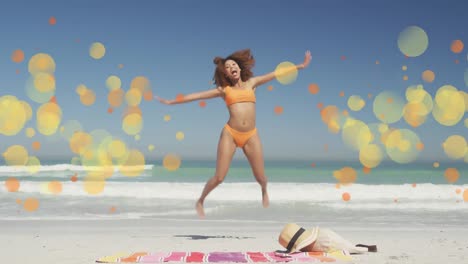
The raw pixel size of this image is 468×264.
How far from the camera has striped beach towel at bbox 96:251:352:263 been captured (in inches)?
236

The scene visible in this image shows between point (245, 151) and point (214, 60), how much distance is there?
46.8 inches

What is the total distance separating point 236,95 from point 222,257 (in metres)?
1.92

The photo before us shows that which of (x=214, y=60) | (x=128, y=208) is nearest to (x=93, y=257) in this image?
(x=214, y=60)

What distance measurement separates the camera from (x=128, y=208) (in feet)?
42.5

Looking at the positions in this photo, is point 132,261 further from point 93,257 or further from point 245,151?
point 245,151

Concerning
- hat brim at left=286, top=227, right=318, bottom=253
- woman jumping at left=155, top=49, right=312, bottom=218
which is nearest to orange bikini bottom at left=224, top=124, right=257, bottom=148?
woman jumping at left=155, top=49, right=312, bottom=218

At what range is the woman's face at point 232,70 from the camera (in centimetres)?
690

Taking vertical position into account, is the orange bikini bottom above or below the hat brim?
above

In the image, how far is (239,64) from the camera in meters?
7.00

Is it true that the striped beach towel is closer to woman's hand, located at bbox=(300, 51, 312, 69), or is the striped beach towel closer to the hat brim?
the hat brim

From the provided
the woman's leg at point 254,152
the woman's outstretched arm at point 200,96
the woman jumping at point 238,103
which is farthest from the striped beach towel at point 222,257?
the woman's outstretched arm at point 200,96

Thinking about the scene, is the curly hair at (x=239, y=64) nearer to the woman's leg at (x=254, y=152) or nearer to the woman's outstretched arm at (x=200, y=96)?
the woman's outstretched arm at (x=200, y=96)

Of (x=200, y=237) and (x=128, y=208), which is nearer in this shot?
(x=200, y=237)

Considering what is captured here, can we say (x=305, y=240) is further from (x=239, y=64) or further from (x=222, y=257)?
(x=239, y=64)
